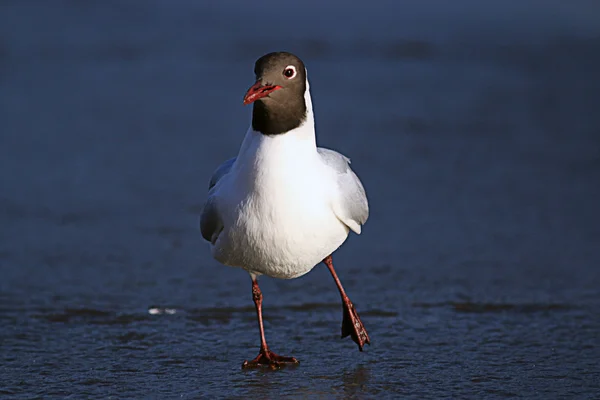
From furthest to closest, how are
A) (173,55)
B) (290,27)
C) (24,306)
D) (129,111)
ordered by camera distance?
(290,27), (173,55), (129,111), (24,306)

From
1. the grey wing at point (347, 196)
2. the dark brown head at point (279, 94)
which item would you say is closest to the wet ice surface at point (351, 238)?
the grey wing at point (347, 196)

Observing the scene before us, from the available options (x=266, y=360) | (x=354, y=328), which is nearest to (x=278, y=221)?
(x=266, y=360)

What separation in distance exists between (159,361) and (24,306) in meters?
1.22

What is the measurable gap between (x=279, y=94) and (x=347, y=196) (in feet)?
2.28

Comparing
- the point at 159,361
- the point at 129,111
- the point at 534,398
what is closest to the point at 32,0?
the point at 129,111

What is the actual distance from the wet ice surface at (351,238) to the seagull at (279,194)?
0.53m

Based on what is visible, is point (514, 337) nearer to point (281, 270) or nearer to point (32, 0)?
point (281, 270)

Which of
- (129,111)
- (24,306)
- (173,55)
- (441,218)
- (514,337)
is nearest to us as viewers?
(514,337)

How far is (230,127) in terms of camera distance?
369 inches

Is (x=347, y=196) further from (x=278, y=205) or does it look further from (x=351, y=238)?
(x=351, y=238)

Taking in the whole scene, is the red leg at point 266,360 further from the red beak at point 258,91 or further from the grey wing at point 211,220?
the red beak at point 258,91

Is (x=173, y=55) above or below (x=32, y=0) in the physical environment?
below

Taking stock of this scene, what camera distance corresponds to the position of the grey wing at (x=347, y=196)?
477cm

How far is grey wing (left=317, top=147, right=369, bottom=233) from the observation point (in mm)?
4766
